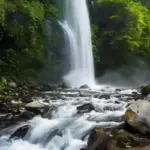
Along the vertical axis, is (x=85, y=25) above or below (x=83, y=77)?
above

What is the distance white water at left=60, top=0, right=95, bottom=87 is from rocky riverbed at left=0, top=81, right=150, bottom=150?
896 cm

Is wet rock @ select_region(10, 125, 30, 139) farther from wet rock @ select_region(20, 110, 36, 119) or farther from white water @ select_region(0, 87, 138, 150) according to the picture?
wet rock @ select_region(20, 110, 36, 119)

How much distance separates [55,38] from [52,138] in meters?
13.2

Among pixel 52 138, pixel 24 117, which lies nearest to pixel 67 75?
pixel 24 117

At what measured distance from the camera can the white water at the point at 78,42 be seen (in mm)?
21906

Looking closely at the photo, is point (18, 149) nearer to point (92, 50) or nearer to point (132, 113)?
point (132, 113)

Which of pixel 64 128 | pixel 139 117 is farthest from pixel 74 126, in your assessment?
pixel 139 117

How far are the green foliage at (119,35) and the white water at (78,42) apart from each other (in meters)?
0.86

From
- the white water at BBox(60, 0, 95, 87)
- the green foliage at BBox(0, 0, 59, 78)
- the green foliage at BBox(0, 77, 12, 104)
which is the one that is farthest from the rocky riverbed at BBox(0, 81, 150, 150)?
the white water at BBox(60, 0, 95, 87)

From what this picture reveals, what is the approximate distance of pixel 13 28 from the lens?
18.9m

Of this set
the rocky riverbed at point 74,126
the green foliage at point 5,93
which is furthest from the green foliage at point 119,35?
the rocky riverbed at point 74,126

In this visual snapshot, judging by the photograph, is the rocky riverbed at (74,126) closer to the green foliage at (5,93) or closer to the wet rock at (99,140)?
the wet rock at (99,140)

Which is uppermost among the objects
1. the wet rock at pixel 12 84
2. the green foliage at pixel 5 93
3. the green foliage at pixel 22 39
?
the green foliage at pixel 22 39

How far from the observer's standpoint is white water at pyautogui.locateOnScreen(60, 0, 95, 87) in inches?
862
